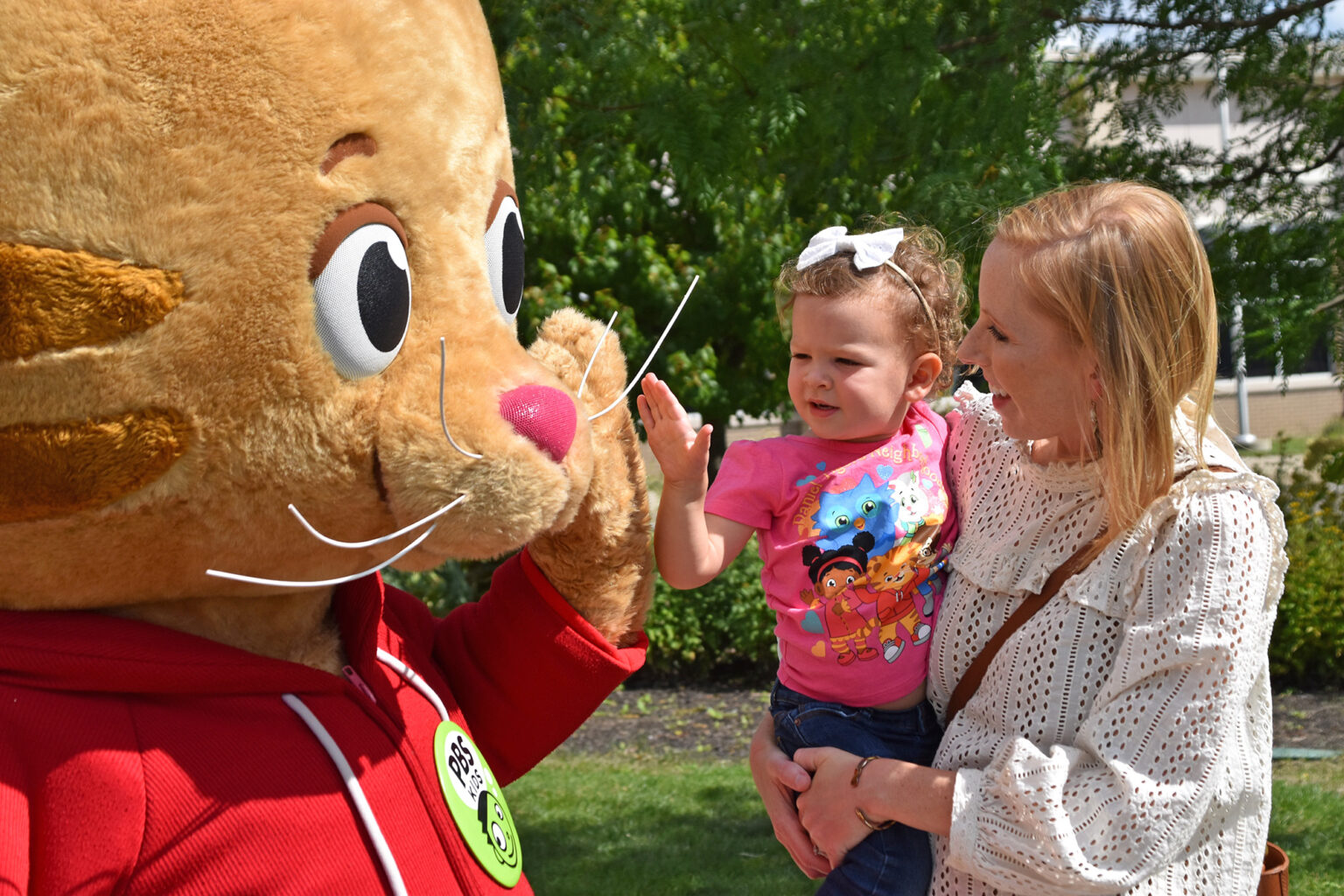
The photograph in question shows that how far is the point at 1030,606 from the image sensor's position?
7.09ft

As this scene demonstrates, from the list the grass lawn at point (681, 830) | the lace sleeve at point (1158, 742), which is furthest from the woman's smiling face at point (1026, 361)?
the grass lawn at point (681, 830)

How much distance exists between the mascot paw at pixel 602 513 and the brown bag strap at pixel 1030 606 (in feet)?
2.28

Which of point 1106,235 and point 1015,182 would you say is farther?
point 1015,182

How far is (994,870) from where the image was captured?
78.8 inches

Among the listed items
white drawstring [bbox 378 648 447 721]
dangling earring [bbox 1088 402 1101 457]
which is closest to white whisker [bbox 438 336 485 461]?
white drawstring [bbox 378 648 447 721]

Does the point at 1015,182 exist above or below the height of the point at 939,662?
above

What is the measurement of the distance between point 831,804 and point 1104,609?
2.05 ft

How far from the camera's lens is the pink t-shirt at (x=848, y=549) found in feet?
7.96

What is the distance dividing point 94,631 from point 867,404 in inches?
57.8

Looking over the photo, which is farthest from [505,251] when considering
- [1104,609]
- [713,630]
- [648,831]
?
[713,630]

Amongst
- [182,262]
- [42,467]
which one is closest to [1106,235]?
[182,262]

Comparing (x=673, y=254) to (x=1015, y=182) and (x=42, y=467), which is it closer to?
(x=1015, y=182)

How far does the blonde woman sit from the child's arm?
451 mm

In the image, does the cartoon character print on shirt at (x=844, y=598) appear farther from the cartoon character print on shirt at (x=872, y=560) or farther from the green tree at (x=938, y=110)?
the green tree at (x=938, y=110)
